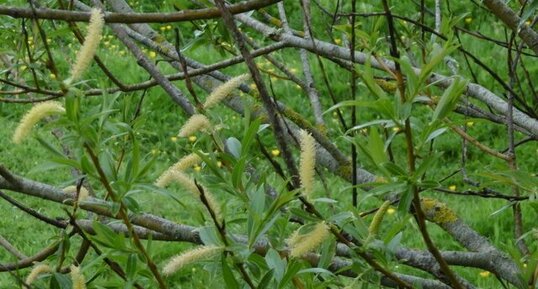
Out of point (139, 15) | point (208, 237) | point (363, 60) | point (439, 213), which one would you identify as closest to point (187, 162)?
point (208, 237)

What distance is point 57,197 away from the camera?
72.9 inches

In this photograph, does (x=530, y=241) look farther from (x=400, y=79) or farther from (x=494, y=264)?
(x=400, y=79)

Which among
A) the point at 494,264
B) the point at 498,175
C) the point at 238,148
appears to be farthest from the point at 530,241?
the point at 238,148

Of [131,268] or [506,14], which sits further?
[506,14]

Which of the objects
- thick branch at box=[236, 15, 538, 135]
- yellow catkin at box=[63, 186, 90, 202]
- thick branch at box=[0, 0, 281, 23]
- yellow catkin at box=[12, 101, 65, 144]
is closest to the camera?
yellow catkin at box=[12, 101, 65, 144]

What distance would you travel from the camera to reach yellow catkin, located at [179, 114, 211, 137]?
136 cm

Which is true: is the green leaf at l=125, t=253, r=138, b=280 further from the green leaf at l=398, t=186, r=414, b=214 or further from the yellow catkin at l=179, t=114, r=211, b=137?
the green leaf at l=398, t=186, r=414, b=214

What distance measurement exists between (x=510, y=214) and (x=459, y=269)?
518mm

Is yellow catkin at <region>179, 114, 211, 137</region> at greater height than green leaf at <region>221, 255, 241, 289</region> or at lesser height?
greater

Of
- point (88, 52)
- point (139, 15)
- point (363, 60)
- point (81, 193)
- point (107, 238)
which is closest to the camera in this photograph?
point (88, 52)

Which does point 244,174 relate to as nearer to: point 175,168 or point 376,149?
point 175,168

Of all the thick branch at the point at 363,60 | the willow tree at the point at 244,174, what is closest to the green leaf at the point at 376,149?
the willow tree at the point at 244,174

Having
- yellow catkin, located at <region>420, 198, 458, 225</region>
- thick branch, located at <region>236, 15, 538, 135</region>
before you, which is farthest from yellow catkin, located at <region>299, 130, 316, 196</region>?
yellow catkin, located at <region>420, 198, 458, 225</region>

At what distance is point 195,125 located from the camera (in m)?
1.36
